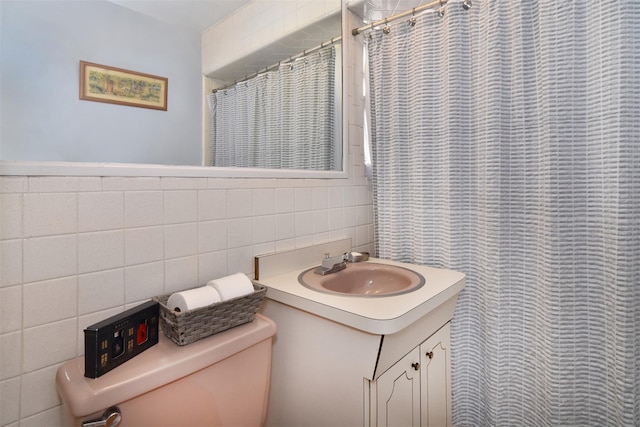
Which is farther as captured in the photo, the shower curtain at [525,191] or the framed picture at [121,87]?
the shower curtain at [525,191]

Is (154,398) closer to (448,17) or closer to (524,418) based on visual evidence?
(524,418)

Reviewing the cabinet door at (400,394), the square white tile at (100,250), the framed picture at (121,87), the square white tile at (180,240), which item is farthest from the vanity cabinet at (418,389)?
the framed picture at (121,87)

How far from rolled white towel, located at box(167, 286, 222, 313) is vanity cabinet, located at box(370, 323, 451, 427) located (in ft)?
1.57

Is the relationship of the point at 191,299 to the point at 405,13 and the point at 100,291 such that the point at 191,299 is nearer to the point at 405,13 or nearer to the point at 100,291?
the point at 100,291

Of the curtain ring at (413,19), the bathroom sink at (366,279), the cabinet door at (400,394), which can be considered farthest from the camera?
the curtain ring at (413,19)

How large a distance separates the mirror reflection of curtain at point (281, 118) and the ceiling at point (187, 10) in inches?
8.3

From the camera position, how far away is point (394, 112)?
4.62 ft

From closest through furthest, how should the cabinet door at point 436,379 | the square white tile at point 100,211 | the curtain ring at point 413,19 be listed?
the square white tile at point 100,211 → the cabinet door at point 436,379 → the curtain ring at point 413,19

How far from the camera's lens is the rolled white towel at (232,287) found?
2.77 ft

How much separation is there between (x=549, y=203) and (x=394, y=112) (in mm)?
703

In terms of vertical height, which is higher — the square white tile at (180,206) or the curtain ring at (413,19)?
the curtain ring at (413,19)

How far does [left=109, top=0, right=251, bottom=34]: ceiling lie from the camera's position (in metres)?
0.91

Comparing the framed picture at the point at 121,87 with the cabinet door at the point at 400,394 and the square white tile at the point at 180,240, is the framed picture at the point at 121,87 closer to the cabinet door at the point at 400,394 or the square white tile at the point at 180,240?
the square white tile at the point at 180,240

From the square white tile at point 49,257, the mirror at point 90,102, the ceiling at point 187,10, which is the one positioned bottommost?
the square white tile at point 49,257
